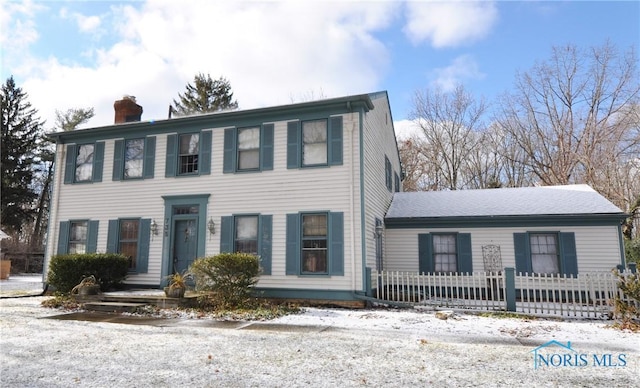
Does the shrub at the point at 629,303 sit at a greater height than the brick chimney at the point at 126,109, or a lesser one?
lesser

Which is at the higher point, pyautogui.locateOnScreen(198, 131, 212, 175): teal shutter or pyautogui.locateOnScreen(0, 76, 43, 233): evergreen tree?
pyautogui.locateOnScreen(0, 76, 43, 233): evergreen tree

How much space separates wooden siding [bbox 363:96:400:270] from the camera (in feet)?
38.3

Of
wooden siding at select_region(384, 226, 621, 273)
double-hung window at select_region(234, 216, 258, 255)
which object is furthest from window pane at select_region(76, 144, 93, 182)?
wooden siding at select_region(384, 226, 621, 273)

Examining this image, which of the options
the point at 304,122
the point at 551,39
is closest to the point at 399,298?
the point at 304,122

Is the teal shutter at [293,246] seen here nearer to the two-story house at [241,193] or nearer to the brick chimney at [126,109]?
the two-story house at [241,193]

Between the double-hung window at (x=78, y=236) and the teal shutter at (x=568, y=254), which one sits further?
the double-hung window at (x=78, y=236)

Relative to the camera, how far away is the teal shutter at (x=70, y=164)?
47.1 ft

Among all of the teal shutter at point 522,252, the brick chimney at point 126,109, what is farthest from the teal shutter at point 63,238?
the teal shutter at point 522,252

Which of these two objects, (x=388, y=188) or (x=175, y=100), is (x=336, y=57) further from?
(x=175, y=100)

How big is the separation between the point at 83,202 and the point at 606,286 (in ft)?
50.9

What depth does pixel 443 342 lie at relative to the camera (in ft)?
22.1

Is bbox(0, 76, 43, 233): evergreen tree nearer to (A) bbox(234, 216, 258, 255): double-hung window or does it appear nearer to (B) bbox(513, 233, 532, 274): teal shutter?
(A) bbox(234, 216, 258, 255): double-hung window

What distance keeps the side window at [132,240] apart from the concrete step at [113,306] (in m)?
2.47

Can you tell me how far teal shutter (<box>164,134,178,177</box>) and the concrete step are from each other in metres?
4.38
